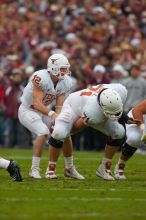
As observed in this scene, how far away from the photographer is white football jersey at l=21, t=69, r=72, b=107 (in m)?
11.6

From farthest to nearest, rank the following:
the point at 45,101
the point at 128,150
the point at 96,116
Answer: the point at 45,101
the point at 128,150
the point at 96,116

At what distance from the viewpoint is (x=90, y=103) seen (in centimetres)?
1095

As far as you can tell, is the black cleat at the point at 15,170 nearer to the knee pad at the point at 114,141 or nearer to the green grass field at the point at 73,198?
the green grass field at the point at 73,198

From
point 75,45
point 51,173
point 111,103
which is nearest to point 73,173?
point 51,173

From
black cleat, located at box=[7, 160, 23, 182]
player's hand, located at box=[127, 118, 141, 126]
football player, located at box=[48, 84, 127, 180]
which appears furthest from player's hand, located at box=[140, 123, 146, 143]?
black cleat, located at box=[7, 160, 23, 182]

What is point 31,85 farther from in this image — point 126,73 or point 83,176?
point 126,73

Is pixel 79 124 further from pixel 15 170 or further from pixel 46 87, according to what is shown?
pixel 15 170

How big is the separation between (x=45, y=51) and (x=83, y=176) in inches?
343

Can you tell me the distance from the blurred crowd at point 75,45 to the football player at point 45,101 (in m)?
6.28

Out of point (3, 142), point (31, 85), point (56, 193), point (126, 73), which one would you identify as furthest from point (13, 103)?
point (56, 193)

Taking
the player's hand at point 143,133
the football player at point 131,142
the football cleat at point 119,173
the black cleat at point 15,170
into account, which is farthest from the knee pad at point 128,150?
the black cleat at point 15,170

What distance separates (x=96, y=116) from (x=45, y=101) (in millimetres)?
1246

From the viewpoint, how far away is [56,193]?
9516mm

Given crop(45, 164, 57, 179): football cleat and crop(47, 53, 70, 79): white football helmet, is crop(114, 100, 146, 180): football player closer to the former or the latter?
crop(45, 164, 57, 179): football cleat
